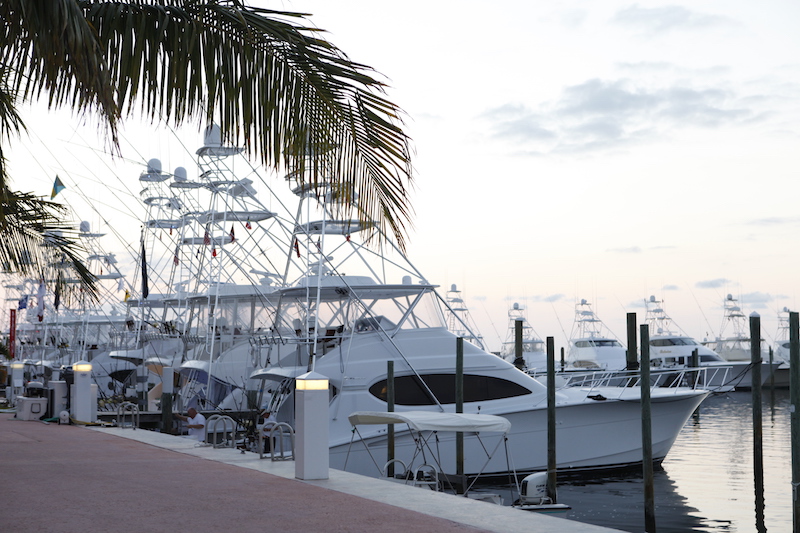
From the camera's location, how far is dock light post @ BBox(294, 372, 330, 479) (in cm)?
1202

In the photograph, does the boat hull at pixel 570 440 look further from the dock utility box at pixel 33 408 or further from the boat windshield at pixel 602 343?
the boat windshield at pixel 602 343

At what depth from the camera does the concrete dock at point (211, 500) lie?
8.52 metres

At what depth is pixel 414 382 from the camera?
75.7 feet

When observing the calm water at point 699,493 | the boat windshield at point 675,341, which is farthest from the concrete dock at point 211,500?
the boat windshield at point 675,341

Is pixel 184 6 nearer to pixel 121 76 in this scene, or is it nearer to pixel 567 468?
pixel 121 76

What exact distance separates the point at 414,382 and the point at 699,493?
26.6 ft

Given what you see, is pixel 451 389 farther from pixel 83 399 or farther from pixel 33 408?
pixel 33 408

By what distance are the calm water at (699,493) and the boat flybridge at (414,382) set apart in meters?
1.25

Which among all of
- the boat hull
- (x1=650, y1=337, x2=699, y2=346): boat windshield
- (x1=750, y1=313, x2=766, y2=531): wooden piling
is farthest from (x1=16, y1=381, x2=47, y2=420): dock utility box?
(x1=650, y1=337, x2=699, y2=346): boat windshield

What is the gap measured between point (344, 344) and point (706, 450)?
A: 17277 mm

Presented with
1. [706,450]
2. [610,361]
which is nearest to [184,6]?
[706,450]

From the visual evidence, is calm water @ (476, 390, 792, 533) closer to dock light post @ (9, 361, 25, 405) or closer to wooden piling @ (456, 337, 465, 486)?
wooden piling @ (456, 337, 465, 486)

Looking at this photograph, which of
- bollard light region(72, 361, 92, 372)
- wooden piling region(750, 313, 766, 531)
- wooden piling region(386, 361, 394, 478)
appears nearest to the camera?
wooden piling region(750, 313, 766, 531)

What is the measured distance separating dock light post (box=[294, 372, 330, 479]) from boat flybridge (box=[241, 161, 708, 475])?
9.44m
